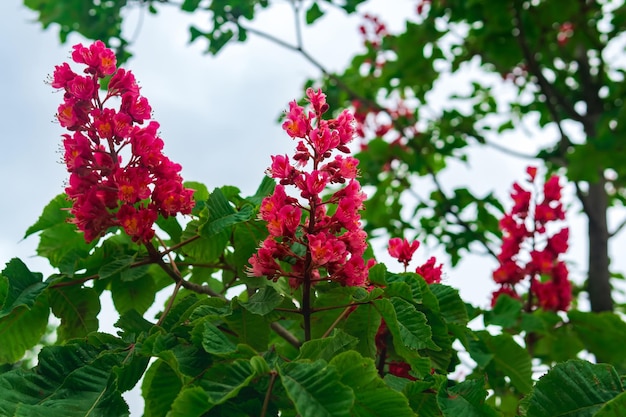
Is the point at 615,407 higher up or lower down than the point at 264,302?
lower down

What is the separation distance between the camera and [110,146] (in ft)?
5.30

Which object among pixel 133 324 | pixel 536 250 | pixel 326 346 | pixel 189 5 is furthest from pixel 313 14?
pixel 326 346

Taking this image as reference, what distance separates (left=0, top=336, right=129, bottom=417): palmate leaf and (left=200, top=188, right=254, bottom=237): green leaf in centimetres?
31

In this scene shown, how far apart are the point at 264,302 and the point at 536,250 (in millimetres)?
1862

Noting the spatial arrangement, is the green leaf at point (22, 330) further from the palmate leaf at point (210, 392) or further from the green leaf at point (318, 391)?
the green leaf at point (318, 391)

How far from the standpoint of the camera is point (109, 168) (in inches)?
63.5

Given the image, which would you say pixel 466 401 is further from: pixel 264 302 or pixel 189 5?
pixel 189 5

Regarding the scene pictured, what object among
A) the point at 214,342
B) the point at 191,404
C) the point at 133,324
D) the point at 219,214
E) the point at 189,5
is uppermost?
the point at 189,5

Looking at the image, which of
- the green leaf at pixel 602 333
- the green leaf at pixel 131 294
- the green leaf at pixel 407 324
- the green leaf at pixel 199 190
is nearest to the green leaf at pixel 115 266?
the green leaf at pixel 131 294

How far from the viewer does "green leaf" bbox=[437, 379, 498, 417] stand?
130 centimetres

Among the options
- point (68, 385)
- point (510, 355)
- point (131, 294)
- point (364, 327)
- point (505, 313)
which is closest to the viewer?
point (68, 385)

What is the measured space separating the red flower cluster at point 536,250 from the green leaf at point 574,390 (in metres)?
1.64

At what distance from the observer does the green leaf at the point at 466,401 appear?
4.28 ft

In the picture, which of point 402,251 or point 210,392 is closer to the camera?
point 210,392
